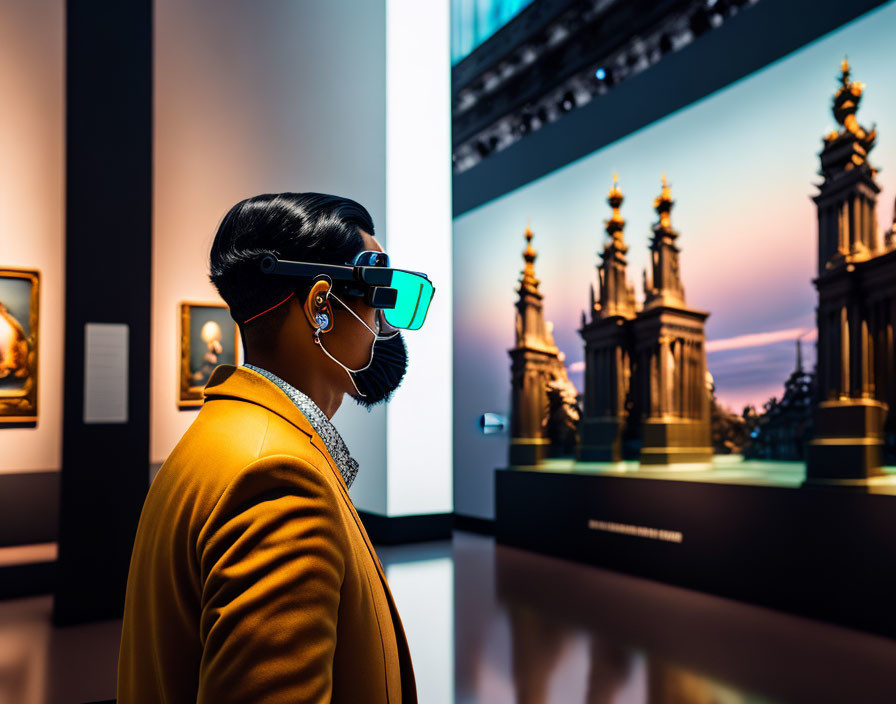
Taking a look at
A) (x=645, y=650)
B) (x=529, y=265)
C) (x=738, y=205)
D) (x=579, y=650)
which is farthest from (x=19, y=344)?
(x=738, y=205)

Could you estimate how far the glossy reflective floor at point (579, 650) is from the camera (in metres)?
3.62

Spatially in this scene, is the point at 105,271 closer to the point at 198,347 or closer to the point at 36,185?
the point at 198,347

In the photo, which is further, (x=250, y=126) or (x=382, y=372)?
(x=250, y=126)

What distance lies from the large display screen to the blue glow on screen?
6.95 ft

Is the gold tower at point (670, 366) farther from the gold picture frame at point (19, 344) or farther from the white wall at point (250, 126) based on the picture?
the gold picture frame at point (19, 344)

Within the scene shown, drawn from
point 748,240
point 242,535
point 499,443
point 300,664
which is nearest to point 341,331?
point 242,535

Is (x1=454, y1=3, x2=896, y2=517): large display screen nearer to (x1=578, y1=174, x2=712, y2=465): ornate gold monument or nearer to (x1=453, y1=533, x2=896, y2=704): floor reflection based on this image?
(x1=578, y1=174, x2=712, y2=465): ornate gold monument

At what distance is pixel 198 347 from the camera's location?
6941mm

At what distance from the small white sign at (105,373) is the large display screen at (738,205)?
4.97 meters

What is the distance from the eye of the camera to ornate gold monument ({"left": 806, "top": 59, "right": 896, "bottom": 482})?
196 inches

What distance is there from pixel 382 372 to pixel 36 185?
21.1 feet

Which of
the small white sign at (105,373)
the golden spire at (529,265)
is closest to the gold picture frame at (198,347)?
the small white sign at (105,373)

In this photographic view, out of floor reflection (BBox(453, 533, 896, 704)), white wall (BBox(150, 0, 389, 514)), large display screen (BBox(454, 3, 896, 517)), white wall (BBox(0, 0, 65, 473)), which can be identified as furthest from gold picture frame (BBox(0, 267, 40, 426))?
large display screen (BBox(454, 3, 896, 517))

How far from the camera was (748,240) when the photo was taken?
20.4 ft
